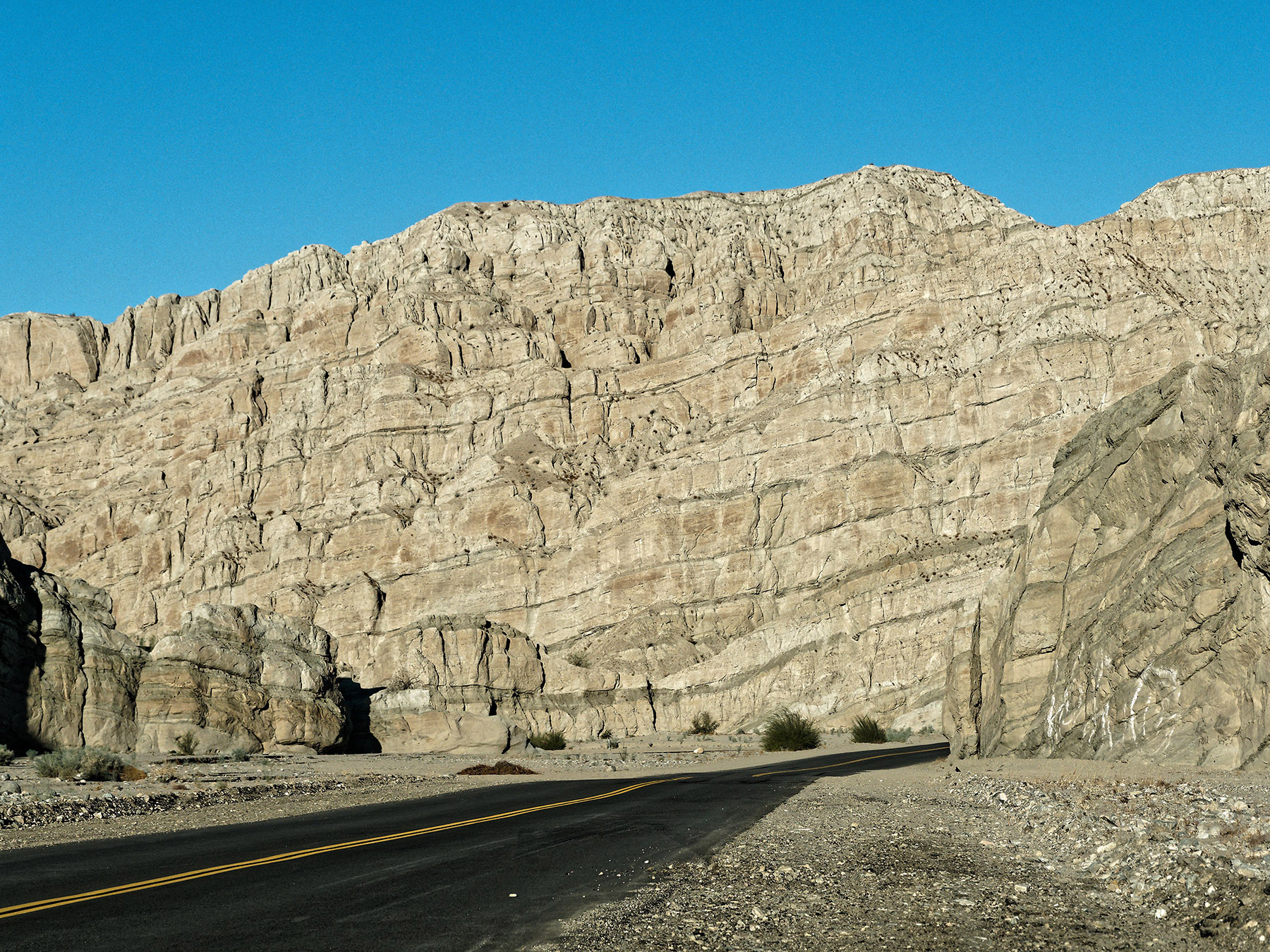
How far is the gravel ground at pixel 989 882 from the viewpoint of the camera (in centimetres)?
926

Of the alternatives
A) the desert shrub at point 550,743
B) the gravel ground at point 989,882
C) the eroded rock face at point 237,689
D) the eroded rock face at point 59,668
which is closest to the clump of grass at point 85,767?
the eroded rock face at point 59,668

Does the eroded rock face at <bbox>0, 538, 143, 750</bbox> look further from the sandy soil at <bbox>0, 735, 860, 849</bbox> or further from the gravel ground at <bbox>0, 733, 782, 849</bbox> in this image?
the gravel ground at <bbox>0, 733, 782, 849</bbox>

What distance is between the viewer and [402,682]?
230 feet

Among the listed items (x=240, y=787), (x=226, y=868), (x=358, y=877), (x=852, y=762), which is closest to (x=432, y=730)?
(x=852, y=762)

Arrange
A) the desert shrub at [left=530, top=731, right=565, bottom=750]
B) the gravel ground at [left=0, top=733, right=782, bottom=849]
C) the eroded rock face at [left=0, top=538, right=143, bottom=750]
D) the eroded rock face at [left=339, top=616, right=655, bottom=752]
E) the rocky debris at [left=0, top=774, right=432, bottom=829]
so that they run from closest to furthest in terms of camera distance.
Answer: the gravel ground at [left=0, top=733, right=782, bottom=849] → the rocky debris at [left=0, top=774, right=432, bottom=829] → the eroded rock face at [left=0, top=538, right=143, bottom=750] → the desert shrub at [left=530, top=731, right=565, bottom=750] → the eroded rock face at [left=339, top=616, right=655, bottom=752]

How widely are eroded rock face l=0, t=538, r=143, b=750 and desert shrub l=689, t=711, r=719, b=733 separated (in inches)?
1440

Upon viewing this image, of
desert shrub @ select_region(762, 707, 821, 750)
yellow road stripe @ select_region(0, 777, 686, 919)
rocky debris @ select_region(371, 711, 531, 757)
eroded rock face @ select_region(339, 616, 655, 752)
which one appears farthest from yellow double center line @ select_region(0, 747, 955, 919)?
eroded rock face @ select_region(339, 616, 655, 752)

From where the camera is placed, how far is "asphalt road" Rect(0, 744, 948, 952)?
961 cm

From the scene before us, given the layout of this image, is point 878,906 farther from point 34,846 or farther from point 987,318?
point 987,318

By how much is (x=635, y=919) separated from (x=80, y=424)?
13860 centimetres

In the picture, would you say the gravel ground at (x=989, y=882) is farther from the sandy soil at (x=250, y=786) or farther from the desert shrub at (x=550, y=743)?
the desert shrub at (x=550, y=743)

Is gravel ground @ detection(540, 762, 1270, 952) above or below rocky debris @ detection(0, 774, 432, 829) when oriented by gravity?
above

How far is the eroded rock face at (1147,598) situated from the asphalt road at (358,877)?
908cm

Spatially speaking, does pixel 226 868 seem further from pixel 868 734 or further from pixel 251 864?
pixel 868 734
